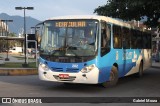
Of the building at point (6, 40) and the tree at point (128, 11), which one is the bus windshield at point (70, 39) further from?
the building at point (6, 40)

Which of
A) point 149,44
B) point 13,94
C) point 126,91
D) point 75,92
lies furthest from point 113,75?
point 149,44

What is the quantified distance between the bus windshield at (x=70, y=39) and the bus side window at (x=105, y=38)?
0.45m

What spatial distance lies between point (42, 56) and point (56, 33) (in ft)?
3.41

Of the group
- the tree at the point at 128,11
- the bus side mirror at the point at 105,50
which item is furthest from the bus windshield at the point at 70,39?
the tree at the point at 128,11

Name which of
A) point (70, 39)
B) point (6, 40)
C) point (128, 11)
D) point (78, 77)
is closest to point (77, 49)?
point (70, 39)

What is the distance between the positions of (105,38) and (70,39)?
144 centimetres

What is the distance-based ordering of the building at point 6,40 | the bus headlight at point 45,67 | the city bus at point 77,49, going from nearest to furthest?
the city bus at point 77,49 → the bus headlight at point 45,67 → the building at point 6,40

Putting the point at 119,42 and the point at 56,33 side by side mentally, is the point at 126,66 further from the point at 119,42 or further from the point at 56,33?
the point at 56,33

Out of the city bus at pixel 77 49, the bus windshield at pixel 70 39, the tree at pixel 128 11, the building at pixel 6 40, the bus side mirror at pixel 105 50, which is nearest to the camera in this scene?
the city bus at pixel 77 49

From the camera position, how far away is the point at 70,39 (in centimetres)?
1602

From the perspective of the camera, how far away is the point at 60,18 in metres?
16.5

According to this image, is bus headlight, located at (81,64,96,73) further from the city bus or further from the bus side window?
the bus side window

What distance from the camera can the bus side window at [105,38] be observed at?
16.2 meters

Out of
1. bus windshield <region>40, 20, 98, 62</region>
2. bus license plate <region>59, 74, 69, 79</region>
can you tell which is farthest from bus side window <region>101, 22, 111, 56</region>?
bus license plate <region>59, 74, 69, 79</region>
